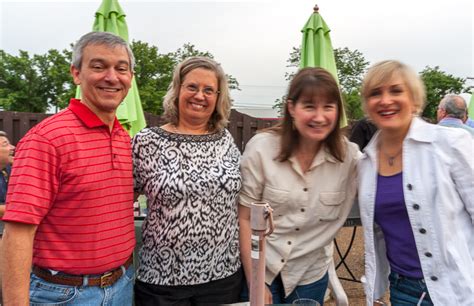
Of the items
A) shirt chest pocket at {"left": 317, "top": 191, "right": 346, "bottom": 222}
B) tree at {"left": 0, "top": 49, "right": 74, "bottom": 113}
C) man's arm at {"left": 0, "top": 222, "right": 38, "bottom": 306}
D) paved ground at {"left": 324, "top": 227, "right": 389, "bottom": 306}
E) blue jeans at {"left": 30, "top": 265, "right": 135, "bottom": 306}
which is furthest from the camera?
tree at {"left": 0, "top": 49, "right": 74, "bottom": 113}

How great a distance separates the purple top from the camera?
162 centimetres

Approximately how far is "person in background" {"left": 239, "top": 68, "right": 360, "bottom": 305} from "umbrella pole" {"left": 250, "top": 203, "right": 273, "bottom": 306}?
800 millimetres

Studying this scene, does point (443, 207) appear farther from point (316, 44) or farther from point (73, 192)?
point (316, 44)

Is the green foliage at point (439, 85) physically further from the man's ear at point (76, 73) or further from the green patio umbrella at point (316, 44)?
the man's ear at point (76, 73)

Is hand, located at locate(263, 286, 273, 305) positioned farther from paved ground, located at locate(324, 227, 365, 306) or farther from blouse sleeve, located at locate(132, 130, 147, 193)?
paved ground, located at locate(324, 227, 365, 306)

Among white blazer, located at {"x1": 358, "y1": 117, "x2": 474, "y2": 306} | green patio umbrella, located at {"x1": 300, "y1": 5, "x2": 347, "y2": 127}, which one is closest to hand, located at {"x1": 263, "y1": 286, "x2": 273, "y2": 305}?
white blazer, located at {"x1": 358, "y1": 117, "x2": 474, "y2": 306}

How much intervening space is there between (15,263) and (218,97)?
1128 mm

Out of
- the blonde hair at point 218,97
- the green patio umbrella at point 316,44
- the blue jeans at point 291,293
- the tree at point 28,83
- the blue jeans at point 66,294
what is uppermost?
the tree at point 28,83

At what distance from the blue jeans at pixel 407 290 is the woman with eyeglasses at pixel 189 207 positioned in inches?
27.5

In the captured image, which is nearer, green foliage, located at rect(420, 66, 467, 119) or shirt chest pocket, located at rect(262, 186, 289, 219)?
shirt chest pocket, located at rect(262, 186, 289, 219)

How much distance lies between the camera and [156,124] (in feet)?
26.7

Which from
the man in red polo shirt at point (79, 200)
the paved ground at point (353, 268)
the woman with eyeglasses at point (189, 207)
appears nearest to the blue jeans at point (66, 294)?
the man in red polo shirt at point (79, 200)

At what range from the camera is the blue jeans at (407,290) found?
1611 mm

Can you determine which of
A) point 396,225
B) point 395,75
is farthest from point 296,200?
point 395,75
